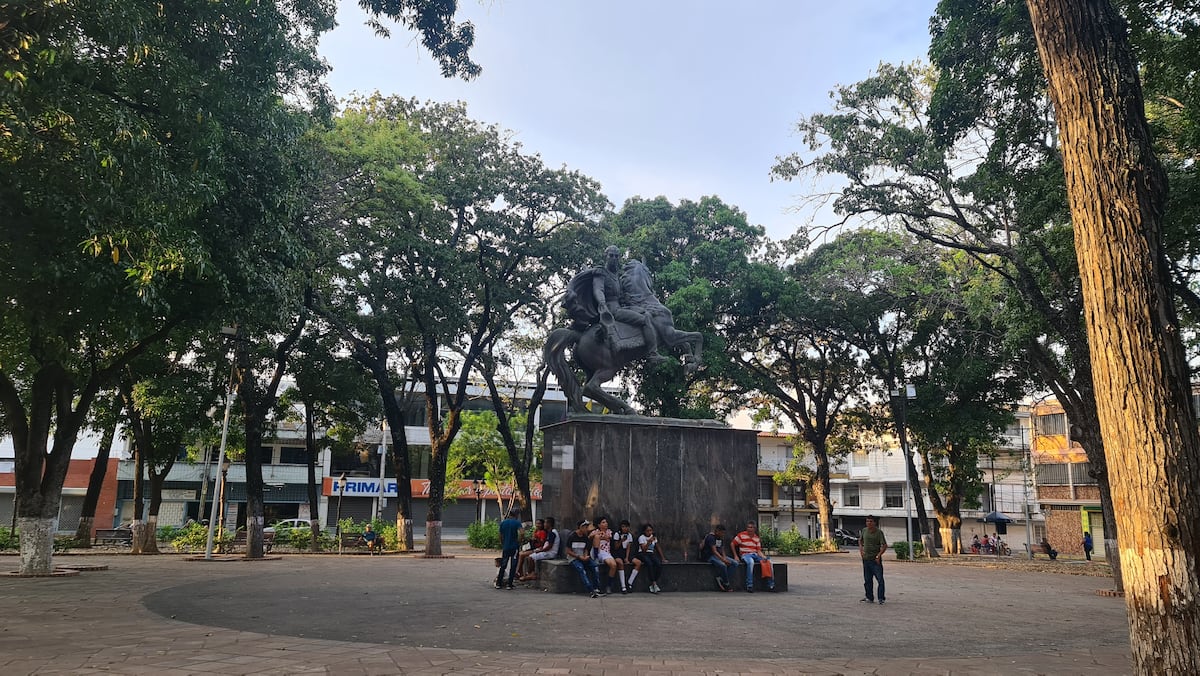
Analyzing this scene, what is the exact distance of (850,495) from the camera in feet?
188

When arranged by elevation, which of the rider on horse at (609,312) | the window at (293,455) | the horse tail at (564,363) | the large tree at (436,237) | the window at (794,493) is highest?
Result: the large tree at (436,237)

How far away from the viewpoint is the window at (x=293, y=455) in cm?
4450

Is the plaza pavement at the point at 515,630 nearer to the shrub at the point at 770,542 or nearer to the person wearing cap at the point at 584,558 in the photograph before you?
the person wearing cap at the point at 584,558

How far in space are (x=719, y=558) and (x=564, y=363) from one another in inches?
167

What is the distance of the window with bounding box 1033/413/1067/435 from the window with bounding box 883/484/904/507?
11.8m

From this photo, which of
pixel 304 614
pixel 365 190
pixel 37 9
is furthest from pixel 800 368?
pixel 37 9

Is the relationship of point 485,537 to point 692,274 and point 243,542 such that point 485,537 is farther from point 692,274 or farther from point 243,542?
point 692,274

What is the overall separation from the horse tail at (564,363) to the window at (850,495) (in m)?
47.3

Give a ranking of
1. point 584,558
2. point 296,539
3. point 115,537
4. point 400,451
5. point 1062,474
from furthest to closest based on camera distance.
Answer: point 1062,474
point 296,539
point 115,537
point 400,451
point 584,558

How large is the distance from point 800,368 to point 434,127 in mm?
16634

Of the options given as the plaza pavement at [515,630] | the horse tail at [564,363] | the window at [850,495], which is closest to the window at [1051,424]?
the window at [850,495]

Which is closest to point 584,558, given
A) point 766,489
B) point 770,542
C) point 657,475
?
point 657,475

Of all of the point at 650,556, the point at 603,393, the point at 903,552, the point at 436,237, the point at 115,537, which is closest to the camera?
the point at 650,556

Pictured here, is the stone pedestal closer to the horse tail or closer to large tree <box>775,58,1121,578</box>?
the horse tail
